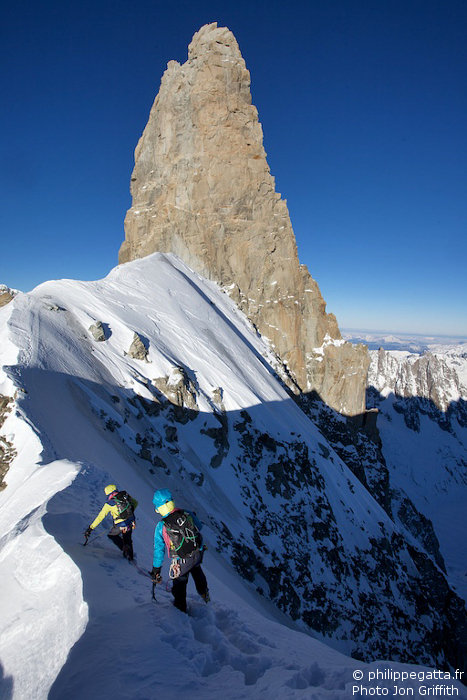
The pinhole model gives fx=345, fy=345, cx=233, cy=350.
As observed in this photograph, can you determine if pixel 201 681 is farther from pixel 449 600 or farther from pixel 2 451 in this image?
pixel 449 600

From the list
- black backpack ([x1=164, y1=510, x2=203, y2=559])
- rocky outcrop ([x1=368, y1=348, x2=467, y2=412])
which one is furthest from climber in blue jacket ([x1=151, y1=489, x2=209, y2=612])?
rocky outcrop ([x1=368, y1=348, x2=467, y2=412])

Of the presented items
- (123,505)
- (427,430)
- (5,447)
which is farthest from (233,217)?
(427,430)

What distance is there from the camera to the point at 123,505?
645 cm

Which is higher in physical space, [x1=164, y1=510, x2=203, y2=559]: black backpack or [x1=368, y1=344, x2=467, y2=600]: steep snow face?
[x1=164, y1=510, x2=203, y2=559]: black backpack

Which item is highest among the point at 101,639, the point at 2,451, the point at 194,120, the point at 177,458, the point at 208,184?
the point at 194,120

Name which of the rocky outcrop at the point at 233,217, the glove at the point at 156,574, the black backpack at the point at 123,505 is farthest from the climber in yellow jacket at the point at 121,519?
the rocky outcrop at the point at 233,217

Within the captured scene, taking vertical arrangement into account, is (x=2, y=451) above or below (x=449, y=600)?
above

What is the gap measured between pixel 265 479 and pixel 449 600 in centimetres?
A: 1910

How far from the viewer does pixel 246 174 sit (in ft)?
143

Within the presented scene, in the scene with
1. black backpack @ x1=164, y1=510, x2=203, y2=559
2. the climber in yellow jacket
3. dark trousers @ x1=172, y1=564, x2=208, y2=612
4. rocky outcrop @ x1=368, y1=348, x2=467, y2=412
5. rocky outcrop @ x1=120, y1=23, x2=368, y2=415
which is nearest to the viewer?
black backpack @ x1=164, y1=510, x2=203, y2=559

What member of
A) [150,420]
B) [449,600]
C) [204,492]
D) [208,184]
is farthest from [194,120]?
[449,600]

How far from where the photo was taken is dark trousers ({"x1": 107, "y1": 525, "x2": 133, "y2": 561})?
645 cm

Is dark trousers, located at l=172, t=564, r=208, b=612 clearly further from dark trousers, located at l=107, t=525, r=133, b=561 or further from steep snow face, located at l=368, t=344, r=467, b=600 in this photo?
steep snow face, located at l=368, t=344, r=467, b=600

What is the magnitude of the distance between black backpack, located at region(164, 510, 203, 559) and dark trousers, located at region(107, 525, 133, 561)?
1.97 meters
